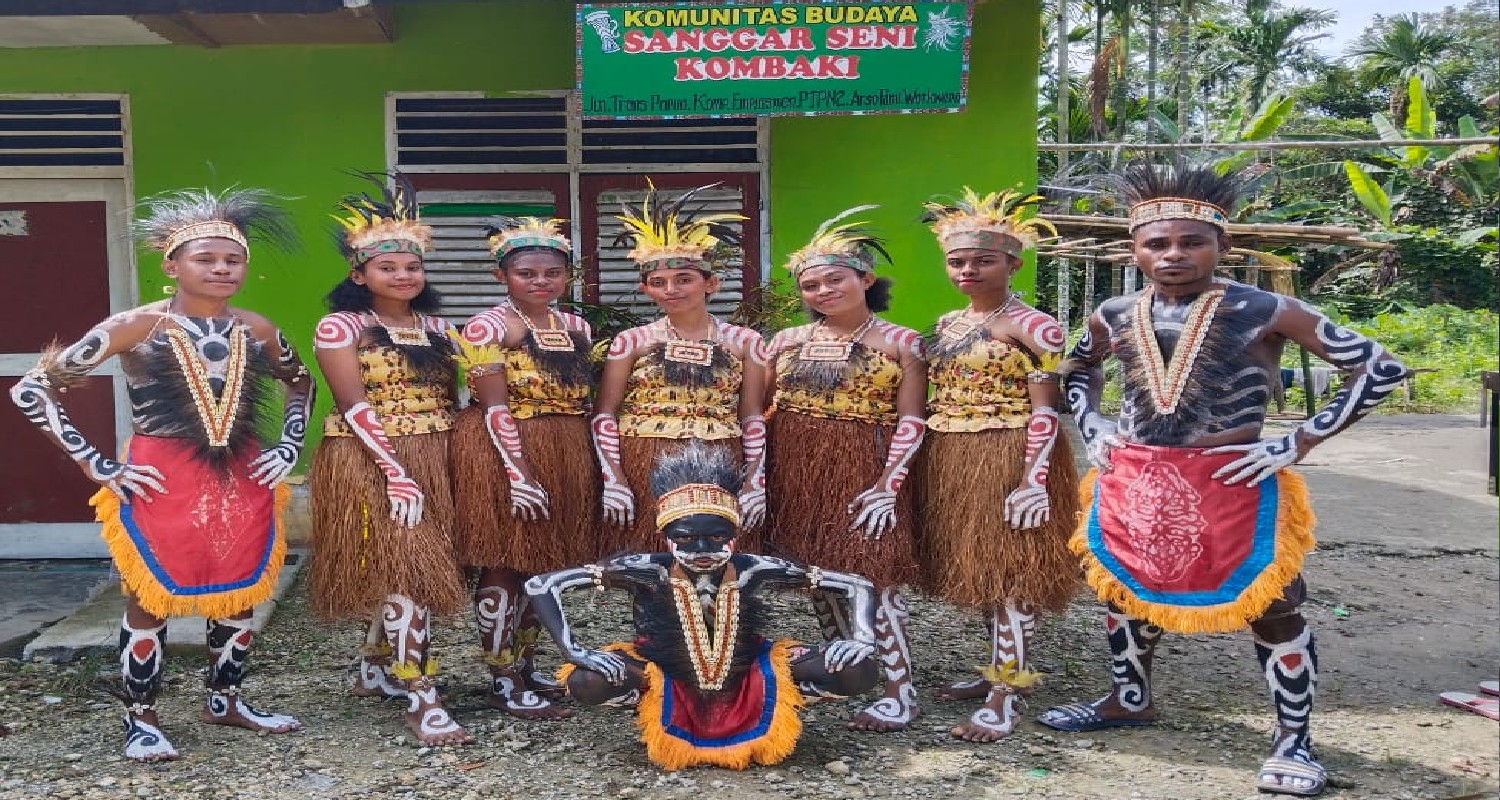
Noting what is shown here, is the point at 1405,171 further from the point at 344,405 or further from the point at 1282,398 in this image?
the point at 344,405

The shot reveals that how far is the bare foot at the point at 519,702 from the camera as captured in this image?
13.6 feet

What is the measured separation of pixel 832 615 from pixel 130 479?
2.39m

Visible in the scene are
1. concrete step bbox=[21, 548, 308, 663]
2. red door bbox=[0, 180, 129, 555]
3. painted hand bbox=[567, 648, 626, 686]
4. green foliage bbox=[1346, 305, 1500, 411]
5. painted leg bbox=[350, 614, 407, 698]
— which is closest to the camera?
painted hand bbox=[567, 648, 626, 686]

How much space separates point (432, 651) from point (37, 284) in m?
3.09

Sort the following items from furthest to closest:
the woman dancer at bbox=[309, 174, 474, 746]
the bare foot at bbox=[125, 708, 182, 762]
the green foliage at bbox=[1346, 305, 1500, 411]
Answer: the green foliage at bbox=[1346, 305, 1500, 411]
the woman dancer at bbox=[309, 174, 474, 746]
the bare foot at bbox=[125, 708, 182, 762]

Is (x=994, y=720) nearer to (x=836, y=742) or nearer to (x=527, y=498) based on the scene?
(x=836, y=742)

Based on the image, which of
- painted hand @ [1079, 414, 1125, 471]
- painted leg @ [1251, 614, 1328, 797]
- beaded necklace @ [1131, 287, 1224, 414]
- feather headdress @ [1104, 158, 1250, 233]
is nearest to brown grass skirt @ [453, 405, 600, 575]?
painted hand @ [1079, 414, 1125, 471]

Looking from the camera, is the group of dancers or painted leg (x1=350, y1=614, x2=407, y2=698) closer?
the group of dancers

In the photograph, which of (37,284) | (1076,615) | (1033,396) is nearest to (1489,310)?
(1076,615)

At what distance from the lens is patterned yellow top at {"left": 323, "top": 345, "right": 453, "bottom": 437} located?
3.91 metres

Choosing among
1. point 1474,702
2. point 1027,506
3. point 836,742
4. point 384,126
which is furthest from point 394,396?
point 1474,702

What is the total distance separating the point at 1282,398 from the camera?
14.3 meters

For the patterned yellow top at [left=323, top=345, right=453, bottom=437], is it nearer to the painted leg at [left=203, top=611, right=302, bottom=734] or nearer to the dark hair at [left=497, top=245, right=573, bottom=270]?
the dark hair at [left=497, top=245, right=573, bottom=270]

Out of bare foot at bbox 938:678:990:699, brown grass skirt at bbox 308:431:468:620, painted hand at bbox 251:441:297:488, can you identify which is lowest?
bare foot at bbox 938:678:990:699
